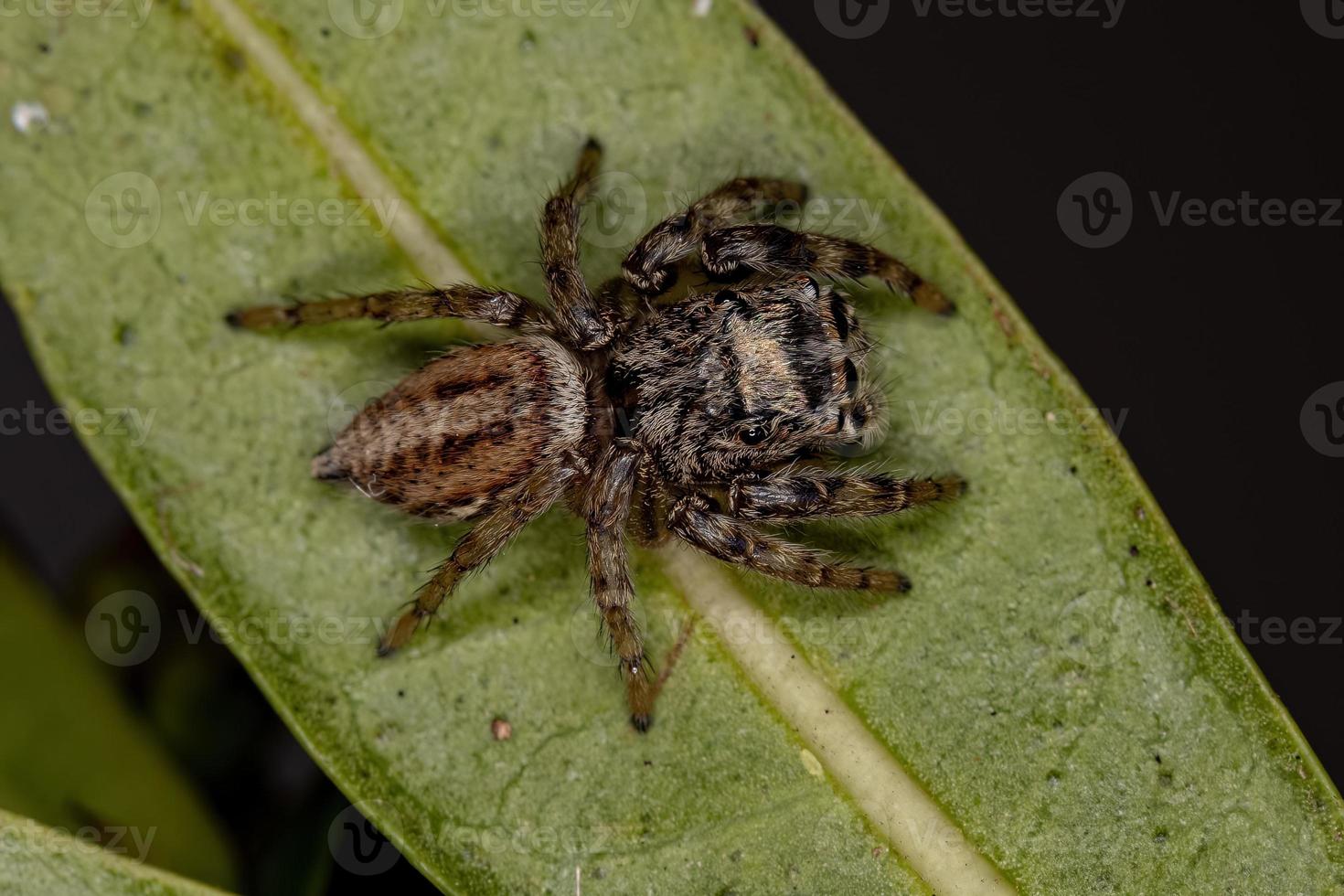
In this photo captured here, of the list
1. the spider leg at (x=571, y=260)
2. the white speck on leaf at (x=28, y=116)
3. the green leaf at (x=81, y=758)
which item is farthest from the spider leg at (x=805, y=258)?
the green leaf at (x=81, y=758)

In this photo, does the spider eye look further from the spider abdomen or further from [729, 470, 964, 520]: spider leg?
the spider abdomen

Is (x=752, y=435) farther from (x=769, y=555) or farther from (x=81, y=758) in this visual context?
(x=81, y=758)

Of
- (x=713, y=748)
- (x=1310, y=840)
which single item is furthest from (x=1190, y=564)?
(x=713, y=748)

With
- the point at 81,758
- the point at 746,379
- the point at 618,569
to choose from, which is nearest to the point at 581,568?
the point at 618,569

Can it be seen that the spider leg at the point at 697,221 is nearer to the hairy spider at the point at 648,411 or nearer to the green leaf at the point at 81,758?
the hairy spider at the point at 648,411

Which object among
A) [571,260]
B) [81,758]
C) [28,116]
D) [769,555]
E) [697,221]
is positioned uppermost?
[28,116]
